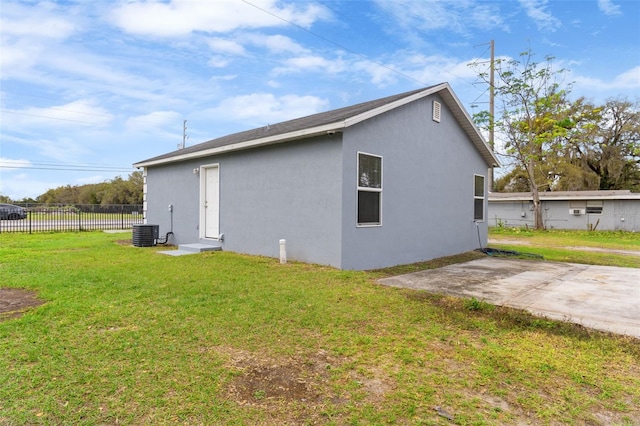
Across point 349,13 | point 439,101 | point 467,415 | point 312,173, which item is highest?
point 349,13

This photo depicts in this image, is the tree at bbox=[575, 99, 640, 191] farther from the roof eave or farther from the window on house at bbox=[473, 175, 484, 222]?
the roof eave

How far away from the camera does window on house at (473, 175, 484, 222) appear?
1082 centimetres

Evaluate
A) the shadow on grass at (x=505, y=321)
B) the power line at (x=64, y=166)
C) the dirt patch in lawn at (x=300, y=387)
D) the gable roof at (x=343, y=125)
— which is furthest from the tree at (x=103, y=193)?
the dirt patch in lawn at (x=300, y=387)

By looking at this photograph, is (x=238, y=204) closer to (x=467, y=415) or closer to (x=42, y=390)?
(x=42, y=390)

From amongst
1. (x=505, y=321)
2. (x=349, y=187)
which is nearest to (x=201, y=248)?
(x=349, y=187)

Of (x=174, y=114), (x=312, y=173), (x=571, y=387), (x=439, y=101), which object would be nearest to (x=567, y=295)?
(x=571, y=387)

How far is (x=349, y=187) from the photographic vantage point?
667 centimetres

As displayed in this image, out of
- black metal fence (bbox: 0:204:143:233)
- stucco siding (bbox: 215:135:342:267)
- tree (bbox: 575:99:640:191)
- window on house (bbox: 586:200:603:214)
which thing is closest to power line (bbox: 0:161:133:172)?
black metal fence (bbox: 0:204:143:233)

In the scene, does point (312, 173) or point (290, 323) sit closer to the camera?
point (290, 323)

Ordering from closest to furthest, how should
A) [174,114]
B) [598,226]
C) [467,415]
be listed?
[467,415] → [598,226] → [174,114]

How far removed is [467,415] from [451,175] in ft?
27.4

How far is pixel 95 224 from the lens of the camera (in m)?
19.2

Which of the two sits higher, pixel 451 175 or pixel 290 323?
pixel 451 175

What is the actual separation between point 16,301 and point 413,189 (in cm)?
737
